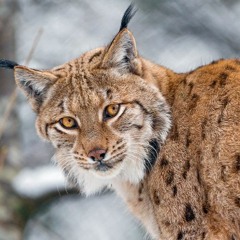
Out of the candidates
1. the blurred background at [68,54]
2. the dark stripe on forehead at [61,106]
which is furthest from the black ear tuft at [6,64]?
the blurred background at [68,54]

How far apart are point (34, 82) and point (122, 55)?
73cm

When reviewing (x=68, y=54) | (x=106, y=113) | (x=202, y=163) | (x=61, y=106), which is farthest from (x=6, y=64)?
(x=68, y=54)

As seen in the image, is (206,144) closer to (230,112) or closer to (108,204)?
(230,112)

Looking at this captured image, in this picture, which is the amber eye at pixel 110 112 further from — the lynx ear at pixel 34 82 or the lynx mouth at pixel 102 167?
the lynx ear at pixel 34 82

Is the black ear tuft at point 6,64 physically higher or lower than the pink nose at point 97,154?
higher

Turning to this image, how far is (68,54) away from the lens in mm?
13609

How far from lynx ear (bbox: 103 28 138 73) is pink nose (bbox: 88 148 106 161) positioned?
68 centimetres

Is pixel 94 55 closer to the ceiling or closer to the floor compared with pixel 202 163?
closer to the ceiling

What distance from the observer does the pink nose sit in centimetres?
683

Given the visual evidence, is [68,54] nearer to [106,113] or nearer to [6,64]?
[6,64]

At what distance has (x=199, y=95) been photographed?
6.98 m

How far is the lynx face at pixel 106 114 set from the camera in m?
6.91

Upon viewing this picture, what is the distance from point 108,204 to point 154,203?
15.8 feet

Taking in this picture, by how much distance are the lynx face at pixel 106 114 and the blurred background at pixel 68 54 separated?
76.9 inches
